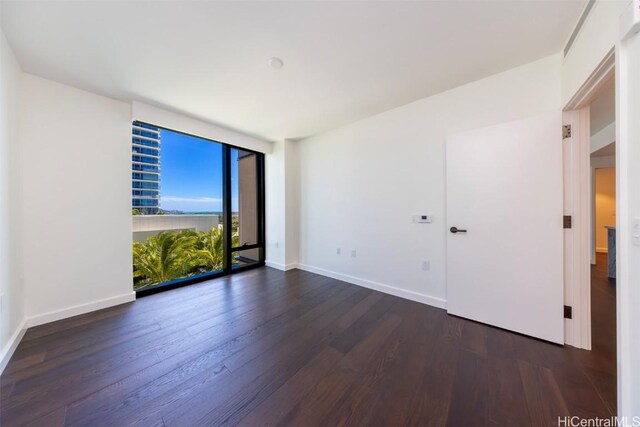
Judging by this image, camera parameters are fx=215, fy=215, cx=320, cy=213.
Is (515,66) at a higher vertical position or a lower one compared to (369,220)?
higher

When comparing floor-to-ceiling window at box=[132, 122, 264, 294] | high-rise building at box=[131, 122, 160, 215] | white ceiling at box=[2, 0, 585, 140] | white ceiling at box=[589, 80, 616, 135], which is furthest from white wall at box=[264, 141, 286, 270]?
white ceiling at box=[589, 80, 616, 135]

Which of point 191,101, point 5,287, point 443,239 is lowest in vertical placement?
point 5,287

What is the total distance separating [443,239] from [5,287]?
3.90m

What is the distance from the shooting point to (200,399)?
1.30 metres

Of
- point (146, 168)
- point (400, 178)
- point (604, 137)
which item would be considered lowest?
point (400, 178)

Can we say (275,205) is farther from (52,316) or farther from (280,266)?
(52,316)

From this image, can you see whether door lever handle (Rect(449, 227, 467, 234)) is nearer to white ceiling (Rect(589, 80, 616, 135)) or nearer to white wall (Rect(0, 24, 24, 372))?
white ceiling (Rect(589, 80, 616, 135))

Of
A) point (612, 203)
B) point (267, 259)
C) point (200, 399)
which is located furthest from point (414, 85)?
point (612, 203)

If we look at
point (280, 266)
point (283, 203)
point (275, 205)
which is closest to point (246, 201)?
point (275, 205)

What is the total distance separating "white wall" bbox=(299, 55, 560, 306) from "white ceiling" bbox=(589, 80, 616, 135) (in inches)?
41.6

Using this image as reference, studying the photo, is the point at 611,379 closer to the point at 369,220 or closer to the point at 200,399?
the point at 369,220

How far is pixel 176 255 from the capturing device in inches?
145

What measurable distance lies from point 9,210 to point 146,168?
1.66m

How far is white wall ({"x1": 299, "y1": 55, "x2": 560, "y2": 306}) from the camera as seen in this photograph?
210 cm
